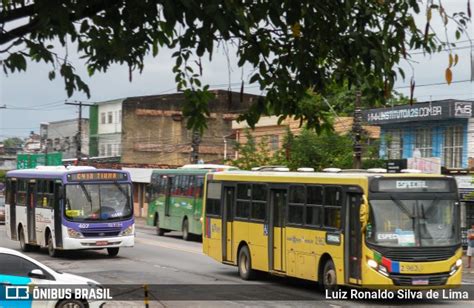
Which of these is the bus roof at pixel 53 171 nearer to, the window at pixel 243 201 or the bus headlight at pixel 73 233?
the bus headlight at pixel 73 233

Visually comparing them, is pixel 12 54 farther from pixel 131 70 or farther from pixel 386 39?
pixel 386 39

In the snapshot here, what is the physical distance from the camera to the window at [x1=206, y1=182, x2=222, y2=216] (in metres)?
24.0

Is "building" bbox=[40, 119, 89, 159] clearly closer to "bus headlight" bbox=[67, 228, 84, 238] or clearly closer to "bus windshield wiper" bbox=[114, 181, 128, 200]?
"bus windshield wiper" bbox=[114, 181, 128, 200]

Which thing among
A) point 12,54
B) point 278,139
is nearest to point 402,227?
point 12,54

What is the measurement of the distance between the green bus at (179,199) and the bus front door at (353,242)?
1951 centimetres

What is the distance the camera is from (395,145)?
4656 centimetres

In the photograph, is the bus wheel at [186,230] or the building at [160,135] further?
the building at [160,135]

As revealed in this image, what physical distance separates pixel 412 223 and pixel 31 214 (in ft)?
57.0

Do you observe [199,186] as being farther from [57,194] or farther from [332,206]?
[332,206]

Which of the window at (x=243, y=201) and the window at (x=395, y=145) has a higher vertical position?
the window at (x=395, y=145)

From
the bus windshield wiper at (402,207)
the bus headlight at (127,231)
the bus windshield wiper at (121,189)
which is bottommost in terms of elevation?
the bus headlight at (127,231)

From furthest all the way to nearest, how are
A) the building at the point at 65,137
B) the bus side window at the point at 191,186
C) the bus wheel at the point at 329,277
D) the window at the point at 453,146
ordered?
1. the building at the point at 65,137
2. the window at the point at 453,146
3. the bus side window at the point at 191,186
4. the bus wheel at the point at 329,277

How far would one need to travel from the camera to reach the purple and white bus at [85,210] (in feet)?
92.7

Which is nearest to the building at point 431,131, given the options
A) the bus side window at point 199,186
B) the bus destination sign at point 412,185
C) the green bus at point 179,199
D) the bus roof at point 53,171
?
the bus side window at point 199,186
